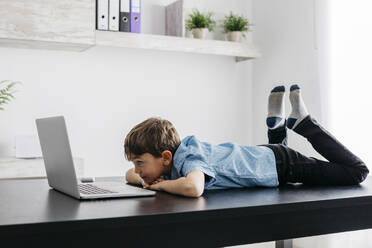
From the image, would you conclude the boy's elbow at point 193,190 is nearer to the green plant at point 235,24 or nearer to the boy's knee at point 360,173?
the boy's knee at point 360,173

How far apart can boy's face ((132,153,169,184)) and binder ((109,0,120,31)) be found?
1.55 meters

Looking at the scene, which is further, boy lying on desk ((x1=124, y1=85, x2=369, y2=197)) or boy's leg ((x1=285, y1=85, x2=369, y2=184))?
boy's leg ((x1=285, y1=85, x2=369, y2=184))

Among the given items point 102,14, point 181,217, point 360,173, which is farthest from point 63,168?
point 102,14

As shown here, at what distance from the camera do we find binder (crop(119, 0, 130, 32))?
2.83 m

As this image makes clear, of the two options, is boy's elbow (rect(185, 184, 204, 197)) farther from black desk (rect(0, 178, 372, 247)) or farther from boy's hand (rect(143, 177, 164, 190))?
boy's hand (rect(143, 177, 164, 190))

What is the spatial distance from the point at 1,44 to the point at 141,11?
3.16 ft

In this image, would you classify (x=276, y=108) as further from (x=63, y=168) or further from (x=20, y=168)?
(x=20, y=168)

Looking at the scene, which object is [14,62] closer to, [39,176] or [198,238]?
[39,176]

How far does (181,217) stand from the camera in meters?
1.04

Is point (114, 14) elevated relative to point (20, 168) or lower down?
elevated

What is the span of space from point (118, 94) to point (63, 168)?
189cm

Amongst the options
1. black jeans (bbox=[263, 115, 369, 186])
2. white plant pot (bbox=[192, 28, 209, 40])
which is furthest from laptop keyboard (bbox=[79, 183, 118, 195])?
white plant pot (bbox=[192, 28, 209, 40])

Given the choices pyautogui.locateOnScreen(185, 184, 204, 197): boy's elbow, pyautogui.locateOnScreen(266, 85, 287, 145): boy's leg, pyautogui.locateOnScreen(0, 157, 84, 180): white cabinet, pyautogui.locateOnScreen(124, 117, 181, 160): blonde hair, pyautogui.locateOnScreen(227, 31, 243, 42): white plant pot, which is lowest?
pyautogui.locateOnScreen(0, 157, 84, 180): white cabinet

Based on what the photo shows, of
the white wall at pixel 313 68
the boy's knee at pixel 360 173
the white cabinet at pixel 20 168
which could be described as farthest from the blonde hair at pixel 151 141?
the white wall at pixel 313 68
